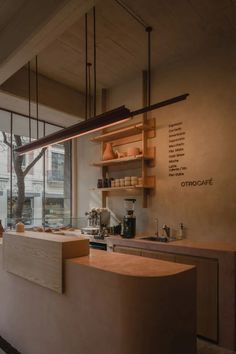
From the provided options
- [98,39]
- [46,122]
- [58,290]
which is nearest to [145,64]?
[98,39]

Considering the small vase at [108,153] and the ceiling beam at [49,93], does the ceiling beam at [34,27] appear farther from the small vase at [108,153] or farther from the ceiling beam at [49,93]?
the small vase at [108,153]

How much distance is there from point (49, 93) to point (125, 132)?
1.47m

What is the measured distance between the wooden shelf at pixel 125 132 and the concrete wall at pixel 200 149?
0.21m

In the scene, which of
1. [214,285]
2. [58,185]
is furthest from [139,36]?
[58,185]

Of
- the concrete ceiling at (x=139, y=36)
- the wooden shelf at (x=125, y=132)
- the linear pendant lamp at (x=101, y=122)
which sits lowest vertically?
the linear pendant lamp at (x=101, y=122)

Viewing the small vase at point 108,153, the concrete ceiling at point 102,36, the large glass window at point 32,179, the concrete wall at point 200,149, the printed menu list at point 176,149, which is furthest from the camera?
the large glass window at point 32,179

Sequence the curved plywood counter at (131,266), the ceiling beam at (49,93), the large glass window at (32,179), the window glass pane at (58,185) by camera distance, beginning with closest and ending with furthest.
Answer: the curved plywood counter at (131,266) → the ceiling beam at (49,93) → the large glass window at (32,179) → the window glass pane at (58,185)

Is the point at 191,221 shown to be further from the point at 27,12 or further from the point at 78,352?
the point at 27,12

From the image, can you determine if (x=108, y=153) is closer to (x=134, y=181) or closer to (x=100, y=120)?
(x=134, y=181)

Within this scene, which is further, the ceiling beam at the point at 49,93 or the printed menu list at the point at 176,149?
the ceiling beam at the point at 49,93

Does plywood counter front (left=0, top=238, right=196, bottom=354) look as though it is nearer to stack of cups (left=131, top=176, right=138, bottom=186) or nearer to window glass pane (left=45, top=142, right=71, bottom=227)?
stack of cups (left=131, top=176, right=138, bottom=186)

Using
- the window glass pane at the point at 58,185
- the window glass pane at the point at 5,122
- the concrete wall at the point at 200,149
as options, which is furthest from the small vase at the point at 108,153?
the window glass pane at the point at 5,122

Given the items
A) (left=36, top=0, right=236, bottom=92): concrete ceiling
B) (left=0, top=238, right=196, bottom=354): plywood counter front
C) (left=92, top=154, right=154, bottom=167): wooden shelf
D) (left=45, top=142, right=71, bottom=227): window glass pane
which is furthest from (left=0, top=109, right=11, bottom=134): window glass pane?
(left=0, top=238, right=196, bottom=354): plywood counter front

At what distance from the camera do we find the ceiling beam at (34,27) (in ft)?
7.73
